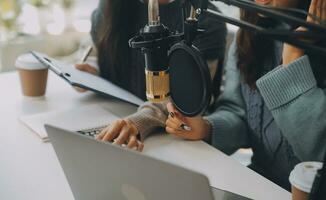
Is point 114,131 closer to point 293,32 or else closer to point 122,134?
point 122,134

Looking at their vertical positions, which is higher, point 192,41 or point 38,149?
point 192,41

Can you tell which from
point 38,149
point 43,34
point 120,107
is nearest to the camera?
point 38,149

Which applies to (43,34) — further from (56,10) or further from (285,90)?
(285,90)

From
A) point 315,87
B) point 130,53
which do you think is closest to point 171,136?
point 315,87

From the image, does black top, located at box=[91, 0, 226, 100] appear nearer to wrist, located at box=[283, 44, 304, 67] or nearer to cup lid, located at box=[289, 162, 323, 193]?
wrist, located at box=[283, 44, 304, 67]

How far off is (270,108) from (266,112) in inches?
9.7

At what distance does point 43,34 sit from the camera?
9.16 ft

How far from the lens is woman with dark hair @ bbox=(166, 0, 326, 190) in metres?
0.99

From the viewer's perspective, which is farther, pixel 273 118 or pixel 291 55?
pixel 273 118

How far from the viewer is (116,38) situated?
1.56 meters

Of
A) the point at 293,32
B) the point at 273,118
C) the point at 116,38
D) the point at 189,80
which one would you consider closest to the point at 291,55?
the point at 273,118

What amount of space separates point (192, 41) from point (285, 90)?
35 cm

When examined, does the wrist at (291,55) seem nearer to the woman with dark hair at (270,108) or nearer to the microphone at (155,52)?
the woman with dark hair at (270,108)

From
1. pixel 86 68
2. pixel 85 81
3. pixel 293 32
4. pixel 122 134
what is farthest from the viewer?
pixel 86 68
